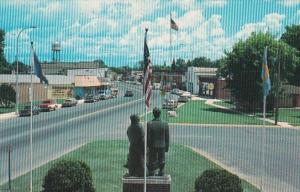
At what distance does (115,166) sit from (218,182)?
8.90m

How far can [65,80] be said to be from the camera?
86562 millimetres

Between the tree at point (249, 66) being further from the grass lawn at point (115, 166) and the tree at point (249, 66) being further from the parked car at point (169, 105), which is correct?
the grass lawn at point (115, 166)

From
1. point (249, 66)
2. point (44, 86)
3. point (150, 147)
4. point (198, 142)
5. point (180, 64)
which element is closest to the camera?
point (150, 147)

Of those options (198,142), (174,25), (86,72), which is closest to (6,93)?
(174,25)

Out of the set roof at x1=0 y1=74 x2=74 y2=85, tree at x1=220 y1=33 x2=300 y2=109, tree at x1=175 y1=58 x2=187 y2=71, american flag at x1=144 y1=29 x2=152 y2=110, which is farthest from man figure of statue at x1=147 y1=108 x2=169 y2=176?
tree at x1=175 y1=58 x2=187 y2=71

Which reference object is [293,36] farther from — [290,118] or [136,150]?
[136,150]

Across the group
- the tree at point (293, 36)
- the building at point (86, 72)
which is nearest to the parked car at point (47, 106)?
the building at point (86, 72)

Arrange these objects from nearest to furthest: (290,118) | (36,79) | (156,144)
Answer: (156,144), (290,118), (36,79)

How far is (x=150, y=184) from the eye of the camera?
46.7 feet

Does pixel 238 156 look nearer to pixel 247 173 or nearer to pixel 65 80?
pixel 247 173

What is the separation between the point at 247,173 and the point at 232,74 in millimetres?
41336

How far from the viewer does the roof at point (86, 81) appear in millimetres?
92463

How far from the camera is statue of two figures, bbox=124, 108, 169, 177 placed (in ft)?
48.3

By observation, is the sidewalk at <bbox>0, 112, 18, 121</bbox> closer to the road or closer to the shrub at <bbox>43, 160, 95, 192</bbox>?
the road
